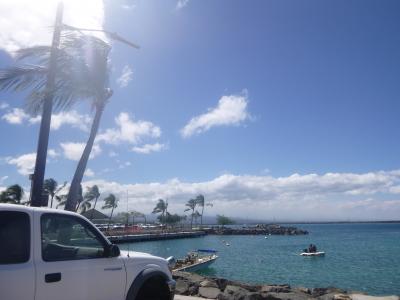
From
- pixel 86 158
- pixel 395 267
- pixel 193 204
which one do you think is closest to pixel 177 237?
pixel 193 204

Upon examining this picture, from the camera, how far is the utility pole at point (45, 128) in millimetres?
8133

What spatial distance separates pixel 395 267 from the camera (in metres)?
43.4

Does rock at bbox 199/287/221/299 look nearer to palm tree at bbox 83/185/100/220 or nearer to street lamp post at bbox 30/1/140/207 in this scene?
street lamp post at bbox 30/1/140/207

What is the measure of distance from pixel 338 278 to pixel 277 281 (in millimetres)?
6467

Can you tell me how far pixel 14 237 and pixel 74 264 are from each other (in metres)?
0.87

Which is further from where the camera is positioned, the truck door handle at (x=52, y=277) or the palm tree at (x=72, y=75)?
the palm tree at (x=72, y=75)

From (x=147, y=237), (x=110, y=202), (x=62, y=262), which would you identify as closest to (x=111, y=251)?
(x=62, y=262)

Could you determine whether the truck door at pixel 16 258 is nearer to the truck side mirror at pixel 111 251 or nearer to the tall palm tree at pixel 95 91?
the truck side mirror at pixel 111 251

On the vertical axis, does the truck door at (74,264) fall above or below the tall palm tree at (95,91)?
below

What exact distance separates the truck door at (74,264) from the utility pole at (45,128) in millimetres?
2890

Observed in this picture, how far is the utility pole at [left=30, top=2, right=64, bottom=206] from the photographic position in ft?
26.7

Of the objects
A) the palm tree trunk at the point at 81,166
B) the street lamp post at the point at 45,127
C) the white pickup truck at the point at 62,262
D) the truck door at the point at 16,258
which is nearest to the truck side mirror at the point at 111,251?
the white pickup truck at the point at 62,262

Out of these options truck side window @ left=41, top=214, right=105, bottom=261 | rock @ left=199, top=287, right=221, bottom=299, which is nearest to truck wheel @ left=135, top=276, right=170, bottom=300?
truck side window @ left=41, top=214, right=105, bottom=261

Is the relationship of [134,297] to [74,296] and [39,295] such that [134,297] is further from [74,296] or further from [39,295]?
[39,295]
